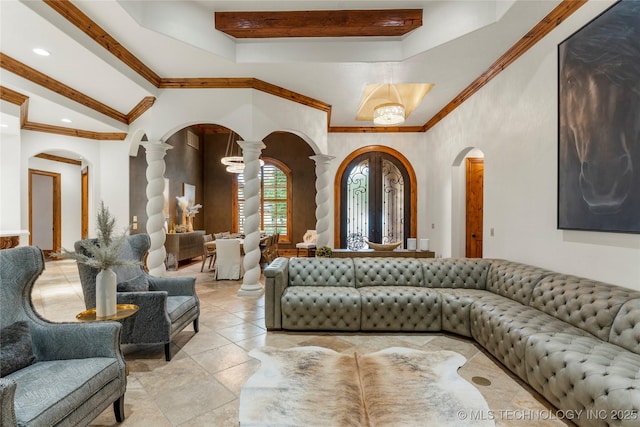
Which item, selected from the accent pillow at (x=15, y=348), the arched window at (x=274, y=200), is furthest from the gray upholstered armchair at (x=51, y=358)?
the arched window at (x=274, y=200)

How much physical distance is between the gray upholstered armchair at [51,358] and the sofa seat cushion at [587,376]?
2851 millimetres

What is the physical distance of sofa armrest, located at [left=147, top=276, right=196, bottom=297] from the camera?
351cm

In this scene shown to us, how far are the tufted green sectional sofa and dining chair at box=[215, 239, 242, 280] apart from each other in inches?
97.2

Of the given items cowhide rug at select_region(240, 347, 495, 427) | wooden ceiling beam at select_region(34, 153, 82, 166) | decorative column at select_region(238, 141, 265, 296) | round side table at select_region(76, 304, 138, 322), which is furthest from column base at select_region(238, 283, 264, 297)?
wooden ceiling beam at select_region(34, 153, 82, 166)

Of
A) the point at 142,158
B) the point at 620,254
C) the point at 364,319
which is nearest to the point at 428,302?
the point at 364,319

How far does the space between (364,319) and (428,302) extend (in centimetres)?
77

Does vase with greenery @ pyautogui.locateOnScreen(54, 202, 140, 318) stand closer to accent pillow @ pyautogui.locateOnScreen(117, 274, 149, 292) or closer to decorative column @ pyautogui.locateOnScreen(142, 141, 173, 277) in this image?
accent pillow @ pyautogui.locateOnScreen(117, 274, 149, 292)

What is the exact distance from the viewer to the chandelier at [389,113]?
4.98 metres

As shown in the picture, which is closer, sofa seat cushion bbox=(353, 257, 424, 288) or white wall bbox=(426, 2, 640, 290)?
white wall bbox=(426, 2, 640, 290)

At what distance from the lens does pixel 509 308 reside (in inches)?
118

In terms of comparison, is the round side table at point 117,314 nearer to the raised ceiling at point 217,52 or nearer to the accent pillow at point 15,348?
the accent pillow at point 15,348

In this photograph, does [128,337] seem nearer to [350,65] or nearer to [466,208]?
[350,65]

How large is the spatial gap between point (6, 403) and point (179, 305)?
6.36ft

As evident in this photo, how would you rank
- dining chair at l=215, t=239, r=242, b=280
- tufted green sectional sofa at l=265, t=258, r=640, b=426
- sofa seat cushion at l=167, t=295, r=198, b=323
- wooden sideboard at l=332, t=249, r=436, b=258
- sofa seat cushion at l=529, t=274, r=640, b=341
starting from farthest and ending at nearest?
dining chair at l=215, t=239, r=242, b=280, wooden sideboard at l=332, t=249, r=436, b=258, sofa seat cushion at l=167, t=295, r=198, b=323, sofa seat cushion at l=529, t=274, r=640, b=341, tufted green sectional sofa at l=265, t=258, r=640, b=426
